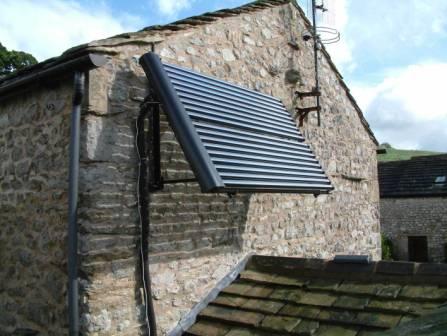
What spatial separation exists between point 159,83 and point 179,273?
5.35 feet

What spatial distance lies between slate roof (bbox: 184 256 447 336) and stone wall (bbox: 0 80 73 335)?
1.22 metres

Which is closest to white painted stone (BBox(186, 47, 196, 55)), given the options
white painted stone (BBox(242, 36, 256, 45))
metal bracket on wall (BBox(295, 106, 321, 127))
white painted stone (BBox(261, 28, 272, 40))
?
white painted stone (BBox(242, 36, 256, 45))

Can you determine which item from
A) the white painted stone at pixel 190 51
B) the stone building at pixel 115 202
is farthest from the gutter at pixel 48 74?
the white painted stone at pixel 190 51

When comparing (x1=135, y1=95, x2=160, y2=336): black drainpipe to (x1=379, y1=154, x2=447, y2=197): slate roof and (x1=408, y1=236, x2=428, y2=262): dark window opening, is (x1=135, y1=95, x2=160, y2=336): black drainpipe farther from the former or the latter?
(x1=408, y1=236, x2=428, y2=262): dark window opening

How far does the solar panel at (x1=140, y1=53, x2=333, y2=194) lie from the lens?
3.32 meters

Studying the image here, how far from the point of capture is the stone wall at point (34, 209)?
357 cm

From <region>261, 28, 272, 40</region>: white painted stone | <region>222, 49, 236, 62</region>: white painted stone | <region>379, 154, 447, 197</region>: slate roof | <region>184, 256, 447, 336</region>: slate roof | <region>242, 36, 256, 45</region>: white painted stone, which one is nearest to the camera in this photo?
<region>184, 256, 447, 336</region>: slate roof

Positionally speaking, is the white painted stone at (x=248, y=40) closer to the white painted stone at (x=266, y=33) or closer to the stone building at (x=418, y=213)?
the white painted stone at (x=266, y=33)

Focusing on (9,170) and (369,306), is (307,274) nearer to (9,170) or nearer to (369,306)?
(369,306)

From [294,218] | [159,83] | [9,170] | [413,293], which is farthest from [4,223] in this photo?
[413,293]

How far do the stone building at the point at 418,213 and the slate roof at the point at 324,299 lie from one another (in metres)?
17.5

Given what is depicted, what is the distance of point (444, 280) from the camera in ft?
12.0

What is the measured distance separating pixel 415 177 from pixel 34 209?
2037 cm

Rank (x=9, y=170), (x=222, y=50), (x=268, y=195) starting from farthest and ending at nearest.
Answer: (x=268, y=195), (x=222, y=50), (x=9, y=170)
